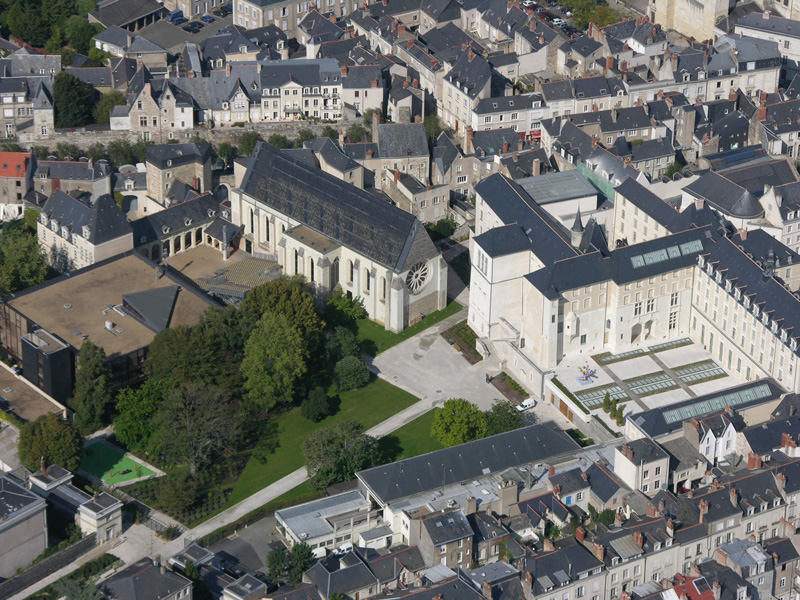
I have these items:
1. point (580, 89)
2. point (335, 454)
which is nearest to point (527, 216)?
point (335, 454)

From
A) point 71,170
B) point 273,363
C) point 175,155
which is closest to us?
point 273,363

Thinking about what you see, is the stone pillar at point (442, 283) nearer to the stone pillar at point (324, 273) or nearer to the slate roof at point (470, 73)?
the stone pillar at point (324, 273)

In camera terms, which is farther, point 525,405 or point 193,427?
point 525,405

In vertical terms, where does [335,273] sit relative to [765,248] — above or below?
below

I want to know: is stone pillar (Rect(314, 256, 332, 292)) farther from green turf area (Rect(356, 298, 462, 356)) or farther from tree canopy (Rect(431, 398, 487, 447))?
tree canopy (Rect(431, 398, 487, 447))

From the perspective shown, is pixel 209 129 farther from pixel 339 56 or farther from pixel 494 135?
pixel 494 135

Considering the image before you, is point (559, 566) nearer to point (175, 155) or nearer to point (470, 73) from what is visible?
point (175, 155)

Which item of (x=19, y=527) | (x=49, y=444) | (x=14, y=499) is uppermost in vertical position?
(x=49, y=444)
